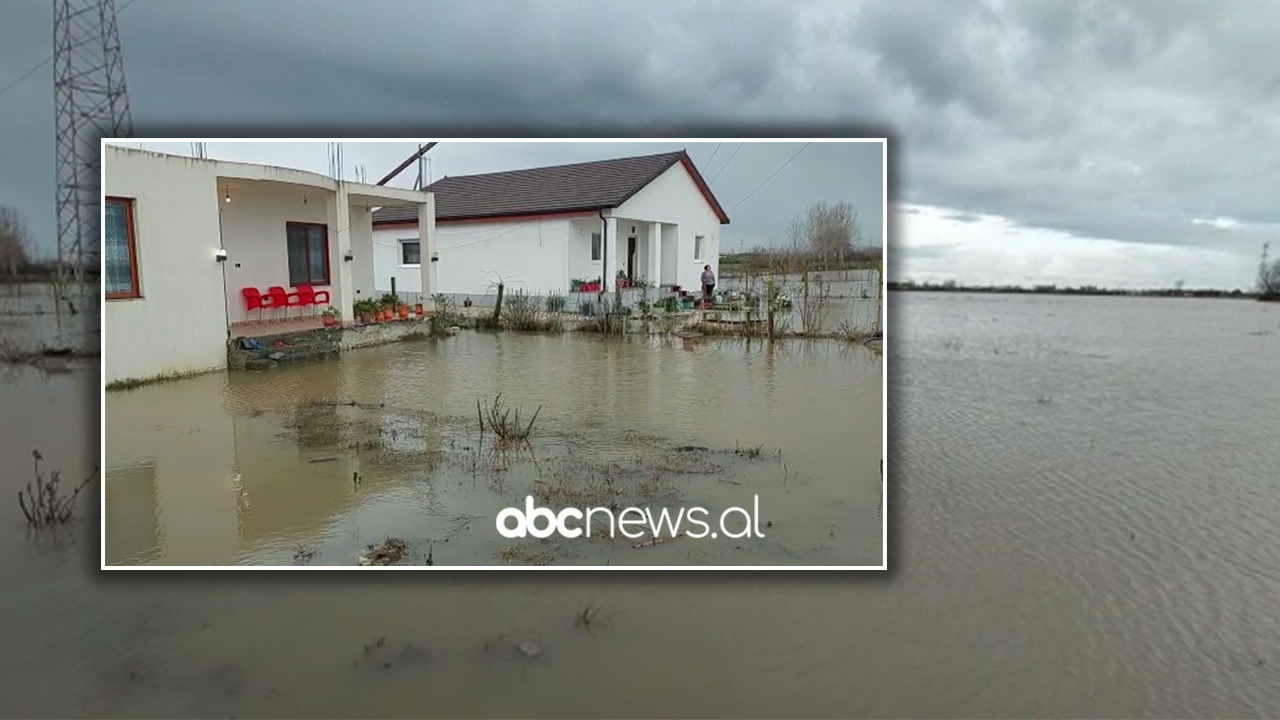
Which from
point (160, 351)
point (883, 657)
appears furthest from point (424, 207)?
point (883, 657)

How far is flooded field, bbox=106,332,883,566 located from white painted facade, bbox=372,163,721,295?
3.31 ft

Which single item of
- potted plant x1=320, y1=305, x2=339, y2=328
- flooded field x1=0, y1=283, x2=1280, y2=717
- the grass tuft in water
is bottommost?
flooded field x1=0, y1=283, x2=1280, y2=717

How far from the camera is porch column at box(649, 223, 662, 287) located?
699cm

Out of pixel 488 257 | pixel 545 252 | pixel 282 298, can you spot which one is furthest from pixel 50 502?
pixel 545 252

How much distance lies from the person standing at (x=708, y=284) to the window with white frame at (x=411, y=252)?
2.57 metres

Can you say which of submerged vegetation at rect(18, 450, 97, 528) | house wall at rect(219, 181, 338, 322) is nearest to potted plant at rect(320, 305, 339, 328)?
house wall at rect(219, 181, 338, 322)

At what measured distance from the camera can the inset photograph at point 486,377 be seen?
128 inches

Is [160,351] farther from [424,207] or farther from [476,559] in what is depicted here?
[476,559]

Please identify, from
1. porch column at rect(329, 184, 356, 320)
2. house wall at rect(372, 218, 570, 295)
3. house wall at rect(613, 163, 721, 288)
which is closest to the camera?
house wall at rect(613, 163, 721, 288)

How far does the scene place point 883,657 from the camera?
317cm

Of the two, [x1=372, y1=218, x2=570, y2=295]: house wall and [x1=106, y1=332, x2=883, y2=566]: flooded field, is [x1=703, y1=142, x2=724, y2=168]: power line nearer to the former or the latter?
[x1=106, y1=332, x2=883, y2=566]: flooded field

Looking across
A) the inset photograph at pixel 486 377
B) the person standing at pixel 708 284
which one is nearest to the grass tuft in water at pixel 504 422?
the inset photograph at pixel 486 377

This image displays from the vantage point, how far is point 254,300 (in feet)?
21.5

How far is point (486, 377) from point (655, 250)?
3.40m
